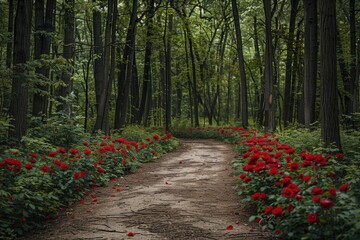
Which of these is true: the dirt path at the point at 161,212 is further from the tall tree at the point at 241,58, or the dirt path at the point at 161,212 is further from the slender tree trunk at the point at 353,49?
the slender tree trunk at the point at 353,49

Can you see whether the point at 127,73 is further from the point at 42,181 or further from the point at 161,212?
the point at 161,212

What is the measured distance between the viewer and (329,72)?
6664 millimetres

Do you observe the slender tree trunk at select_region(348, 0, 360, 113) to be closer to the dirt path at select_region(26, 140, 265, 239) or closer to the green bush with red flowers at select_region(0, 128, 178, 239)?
the dirt path at select_region(26, 140, 265, 239)

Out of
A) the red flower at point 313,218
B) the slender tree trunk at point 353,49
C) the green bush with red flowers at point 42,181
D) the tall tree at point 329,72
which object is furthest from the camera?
the slender tree trunk at point 353,49

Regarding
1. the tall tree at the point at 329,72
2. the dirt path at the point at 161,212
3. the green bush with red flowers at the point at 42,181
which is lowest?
the dirt path at the point at 161,212

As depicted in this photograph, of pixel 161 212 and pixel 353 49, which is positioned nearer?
pixel 161 212

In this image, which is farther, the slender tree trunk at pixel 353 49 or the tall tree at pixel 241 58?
the tall tree at pixel 241 58

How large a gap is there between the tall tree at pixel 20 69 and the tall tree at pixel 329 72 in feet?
21.3

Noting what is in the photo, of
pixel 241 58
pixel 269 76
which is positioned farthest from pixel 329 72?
pixel 241 58

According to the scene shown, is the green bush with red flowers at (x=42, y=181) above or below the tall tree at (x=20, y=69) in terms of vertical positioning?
below

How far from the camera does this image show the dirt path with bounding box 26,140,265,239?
4.56m

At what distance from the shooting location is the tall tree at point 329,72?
21.8 feet

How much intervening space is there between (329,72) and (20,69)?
6777 millimetres

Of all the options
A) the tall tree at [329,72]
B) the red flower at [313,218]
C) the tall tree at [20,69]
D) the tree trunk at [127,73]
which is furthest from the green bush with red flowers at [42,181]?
the tree trunk at [127,73]
